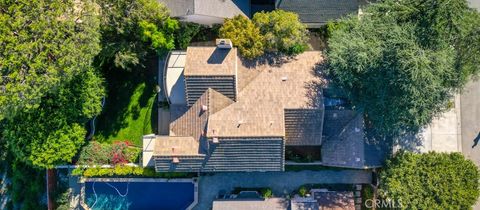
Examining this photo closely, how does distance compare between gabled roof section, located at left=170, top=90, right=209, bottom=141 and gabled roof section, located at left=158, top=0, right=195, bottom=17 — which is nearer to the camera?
gabled roof section, located at left=158, top=0, right=195, bottom=17

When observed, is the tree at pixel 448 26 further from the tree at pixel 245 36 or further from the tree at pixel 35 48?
the tree at pixel 35 48

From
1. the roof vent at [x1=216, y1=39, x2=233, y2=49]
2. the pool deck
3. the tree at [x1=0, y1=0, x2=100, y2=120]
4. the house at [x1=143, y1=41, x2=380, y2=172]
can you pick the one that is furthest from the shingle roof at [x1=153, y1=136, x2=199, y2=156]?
the tree at [x1=0, y1=0, x2=100, y2=120]

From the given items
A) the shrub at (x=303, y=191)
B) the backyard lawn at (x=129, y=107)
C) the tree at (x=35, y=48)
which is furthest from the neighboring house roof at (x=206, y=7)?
the shrub at (x=303, y=191)

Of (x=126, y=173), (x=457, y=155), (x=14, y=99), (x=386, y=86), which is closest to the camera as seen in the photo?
(x=14, y=99)

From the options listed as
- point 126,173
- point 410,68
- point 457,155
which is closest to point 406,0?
point 410,68

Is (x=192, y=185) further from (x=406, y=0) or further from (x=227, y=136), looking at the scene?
(x=406, y=0)

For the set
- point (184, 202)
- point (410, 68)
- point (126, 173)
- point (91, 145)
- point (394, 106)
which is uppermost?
point (410, 68)

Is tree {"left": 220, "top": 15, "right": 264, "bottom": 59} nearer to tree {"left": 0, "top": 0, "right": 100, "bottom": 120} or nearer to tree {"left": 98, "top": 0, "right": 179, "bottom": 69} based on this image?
tree {"left": 98, "top": 0, "right": 179, "bottom": 69}

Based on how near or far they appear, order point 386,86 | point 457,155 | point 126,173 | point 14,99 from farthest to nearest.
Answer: point 126,173 < point 457,155 < point 386,86 < point 14,99
